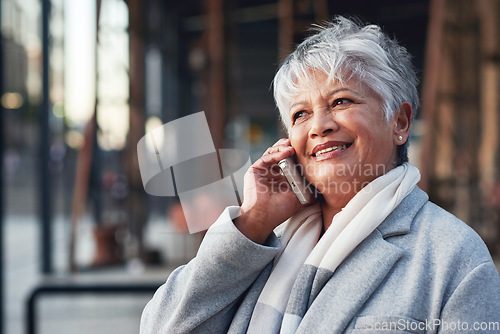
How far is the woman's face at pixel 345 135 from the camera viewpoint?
1432 mm

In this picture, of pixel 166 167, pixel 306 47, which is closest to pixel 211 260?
pixel 166 167

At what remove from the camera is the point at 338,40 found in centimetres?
148

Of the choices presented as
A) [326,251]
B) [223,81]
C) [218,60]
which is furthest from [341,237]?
[223,81]

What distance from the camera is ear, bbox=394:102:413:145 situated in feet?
4.91

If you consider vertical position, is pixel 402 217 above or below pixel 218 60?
below

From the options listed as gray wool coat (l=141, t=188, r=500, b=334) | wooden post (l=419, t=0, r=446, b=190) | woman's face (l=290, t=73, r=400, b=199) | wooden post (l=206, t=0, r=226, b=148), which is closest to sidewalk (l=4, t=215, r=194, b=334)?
gray wool coat (l=141, t=188, r=500, b=334)

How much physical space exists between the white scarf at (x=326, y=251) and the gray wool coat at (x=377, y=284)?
0.03 meters

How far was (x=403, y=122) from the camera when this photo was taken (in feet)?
4.96

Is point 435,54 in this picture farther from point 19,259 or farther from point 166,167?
point 19,259

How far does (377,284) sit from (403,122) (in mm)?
473

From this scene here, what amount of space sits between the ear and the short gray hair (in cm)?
2

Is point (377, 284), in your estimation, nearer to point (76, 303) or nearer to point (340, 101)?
point (340, 101)

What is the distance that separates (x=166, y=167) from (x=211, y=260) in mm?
433

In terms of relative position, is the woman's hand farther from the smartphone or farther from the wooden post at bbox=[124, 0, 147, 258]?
the wooden post at bbox=[124, 0, 147, 258]
